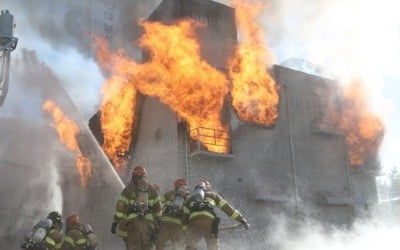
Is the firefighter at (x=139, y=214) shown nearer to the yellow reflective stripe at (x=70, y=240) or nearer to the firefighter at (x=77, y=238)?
the firefighter at (x=77, y=238)

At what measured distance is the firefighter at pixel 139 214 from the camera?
8.46 metres

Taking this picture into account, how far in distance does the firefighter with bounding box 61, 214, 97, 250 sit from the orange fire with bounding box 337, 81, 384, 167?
15126 millimetres

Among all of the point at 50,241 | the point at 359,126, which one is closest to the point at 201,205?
the point at 50,241

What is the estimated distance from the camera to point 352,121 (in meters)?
21.7

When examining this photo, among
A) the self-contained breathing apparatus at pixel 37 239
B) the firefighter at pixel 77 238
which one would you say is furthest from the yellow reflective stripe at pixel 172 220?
the self-contained breathing apparatus at pixel 37 239

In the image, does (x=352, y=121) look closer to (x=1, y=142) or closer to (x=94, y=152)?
(x=94, y=152)

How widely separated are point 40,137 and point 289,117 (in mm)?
10485

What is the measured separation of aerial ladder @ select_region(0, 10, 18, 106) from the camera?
15.8m

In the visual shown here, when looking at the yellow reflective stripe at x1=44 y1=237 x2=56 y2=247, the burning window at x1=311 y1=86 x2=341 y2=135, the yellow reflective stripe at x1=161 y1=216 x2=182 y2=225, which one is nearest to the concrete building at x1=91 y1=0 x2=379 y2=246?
the burning window at x1=311 y1=86 x2=341 y2=135

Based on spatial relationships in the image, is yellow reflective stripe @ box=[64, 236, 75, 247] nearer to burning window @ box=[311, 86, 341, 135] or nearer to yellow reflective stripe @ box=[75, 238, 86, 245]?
yellow reflective stripe @ box=[75, 238, 86, 245]

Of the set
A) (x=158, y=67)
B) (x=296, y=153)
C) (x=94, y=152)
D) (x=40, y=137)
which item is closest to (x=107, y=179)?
(x=94, y=152)

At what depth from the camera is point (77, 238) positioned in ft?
30.1

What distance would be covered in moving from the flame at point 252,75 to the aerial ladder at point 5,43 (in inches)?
327

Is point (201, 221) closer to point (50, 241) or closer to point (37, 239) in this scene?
point (50, 241)
